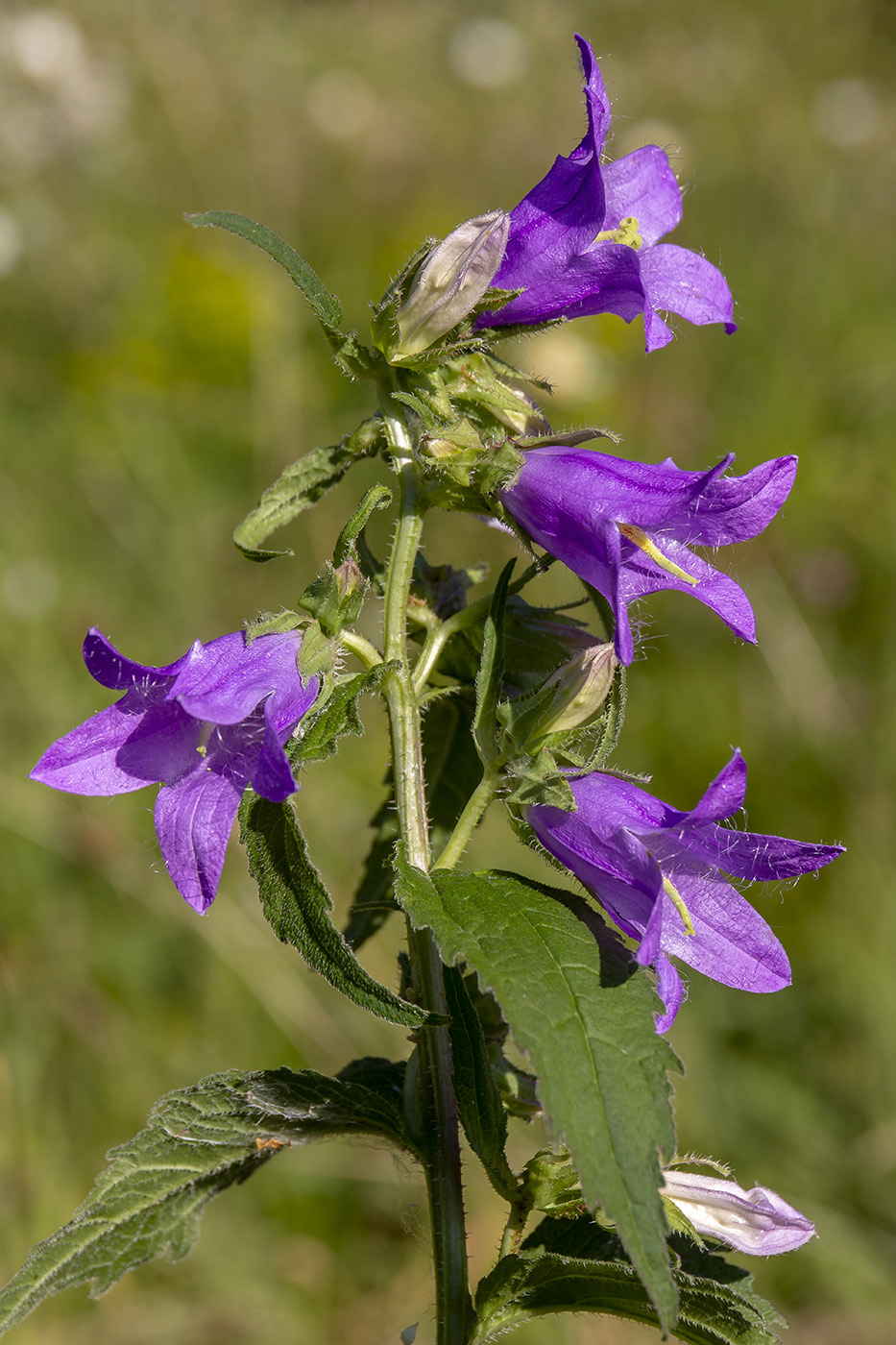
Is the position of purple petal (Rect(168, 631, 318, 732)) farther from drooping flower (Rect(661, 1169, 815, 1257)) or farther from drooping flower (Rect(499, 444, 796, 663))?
drooping flower (Rect(661, 1169, 815, 1257))

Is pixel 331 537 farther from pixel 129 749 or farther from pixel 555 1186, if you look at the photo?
pixel 555 1186

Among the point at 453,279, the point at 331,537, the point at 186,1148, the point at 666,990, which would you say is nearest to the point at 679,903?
the point at 666,990

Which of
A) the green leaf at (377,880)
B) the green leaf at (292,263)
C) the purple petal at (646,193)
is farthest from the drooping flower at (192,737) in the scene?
the purple petal at (646,193)

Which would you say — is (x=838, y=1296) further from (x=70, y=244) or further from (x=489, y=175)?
(x=489, y=175)

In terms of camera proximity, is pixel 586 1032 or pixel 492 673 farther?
pixel 492 673

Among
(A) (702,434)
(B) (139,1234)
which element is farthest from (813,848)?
(A) (702,434)

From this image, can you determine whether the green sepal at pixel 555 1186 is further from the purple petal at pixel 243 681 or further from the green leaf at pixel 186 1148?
the purple petal at pixel 243 681
